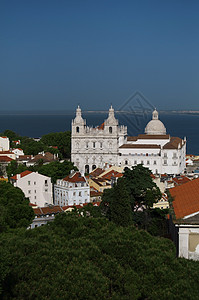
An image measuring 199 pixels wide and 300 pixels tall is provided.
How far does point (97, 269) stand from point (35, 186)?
78.4 feet

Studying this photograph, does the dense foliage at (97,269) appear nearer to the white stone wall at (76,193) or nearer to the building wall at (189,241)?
the building wall at (189,241)

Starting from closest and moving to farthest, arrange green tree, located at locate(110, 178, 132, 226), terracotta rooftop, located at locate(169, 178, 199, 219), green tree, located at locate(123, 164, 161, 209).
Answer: terracotta rooftop, located at locate(169, 178, 199, 219), green tree, located at locate(110, 178, 132, 226), green tree, located at locate(123, 164, 161, 209)

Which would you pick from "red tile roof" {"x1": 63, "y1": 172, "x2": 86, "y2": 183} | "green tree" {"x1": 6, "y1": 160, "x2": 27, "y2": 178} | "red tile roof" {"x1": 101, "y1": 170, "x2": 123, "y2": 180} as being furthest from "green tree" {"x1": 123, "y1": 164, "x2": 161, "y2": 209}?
"green tree" {"x1": 6, "y1": 160, "x2": 27, "y2": 178}

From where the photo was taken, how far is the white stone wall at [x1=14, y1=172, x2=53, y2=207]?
109 feet

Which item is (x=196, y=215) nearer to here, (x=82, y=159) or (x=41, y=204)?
(x=41, y=204)

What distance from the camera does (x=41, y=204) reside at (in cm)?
3394

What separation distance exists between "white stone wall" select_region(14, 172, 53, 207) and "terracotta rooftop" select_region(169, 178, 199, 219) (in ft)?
63.1

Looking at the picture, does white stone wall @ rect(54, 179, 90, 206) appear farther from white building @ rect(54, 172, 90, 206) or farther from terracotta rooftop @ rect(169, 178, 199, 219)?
terracotta rooftop @ rect(169, 178, 199, 219)

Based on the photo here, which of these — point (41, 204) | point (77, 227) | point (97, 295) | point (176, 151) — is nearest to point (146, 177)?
point (77, 227)

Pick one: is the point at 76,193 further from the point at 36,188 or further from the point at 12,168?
the point at 12,168

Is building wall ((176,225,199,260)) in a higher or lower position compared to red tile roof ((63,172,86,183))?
lower

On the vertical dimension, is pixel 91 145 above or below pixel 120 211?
above

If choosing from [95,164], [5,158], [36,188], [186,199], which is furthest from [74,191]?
[95,164]

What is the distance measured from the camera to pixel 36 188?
1332 inches
